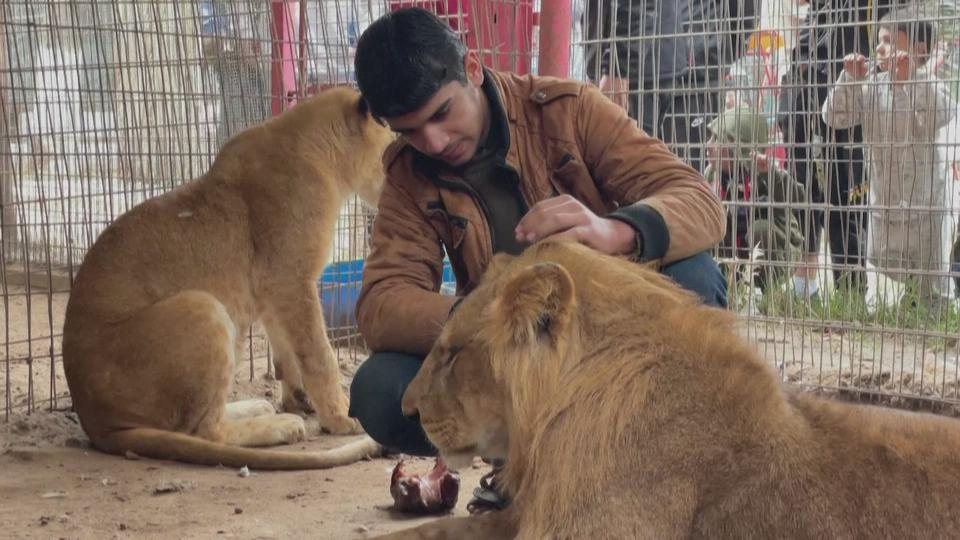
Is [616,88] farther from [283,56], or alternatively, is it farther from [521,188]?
[521,188]

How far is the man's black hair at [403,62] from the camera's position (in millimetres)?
3316

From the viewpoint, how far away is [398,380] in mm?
3656

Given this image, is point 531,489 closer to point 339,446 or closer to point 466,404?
point 466,404

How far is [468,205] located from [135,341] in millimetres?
1996

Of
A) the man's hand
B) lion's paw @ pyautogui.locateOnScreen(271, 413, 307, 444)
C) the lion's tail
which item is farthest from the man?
lion's paw @ pyautogui.locateOnScreen(271, 413, 307, 444)

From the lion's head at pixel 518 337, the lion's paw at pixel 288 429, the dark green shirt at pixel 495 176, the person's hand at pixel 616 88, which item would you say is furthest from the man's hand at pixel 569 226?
the person's hand at pixel 616 88

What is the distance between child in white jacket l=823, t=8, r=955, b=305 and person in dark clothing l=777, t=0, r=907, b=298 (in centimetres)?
9

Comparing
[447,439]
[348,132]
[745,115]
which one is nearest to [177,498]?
[447,439]

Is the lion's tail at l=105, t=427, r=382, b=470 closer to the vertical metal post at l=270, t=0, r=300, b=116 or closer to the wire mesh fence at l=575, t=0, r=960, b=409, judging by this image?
the vertical metal post at l=270, t=0, r=300, b=116

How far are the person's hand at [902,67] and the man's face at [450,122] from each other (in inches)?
126

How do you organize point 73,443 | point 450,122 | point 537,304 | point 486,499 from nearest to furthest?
1. point 537,304
2. point 450,122
3. point 486,499
4. point 73,443

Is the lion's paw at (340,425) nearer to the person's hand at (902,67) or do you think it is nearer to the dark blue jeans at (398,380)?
the dark blue jeans at (398,380)

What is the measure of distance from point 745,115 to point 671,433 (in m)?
4.38

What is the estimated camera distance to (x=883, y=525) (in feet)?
8.16
